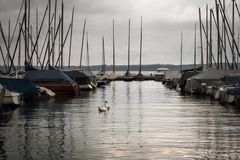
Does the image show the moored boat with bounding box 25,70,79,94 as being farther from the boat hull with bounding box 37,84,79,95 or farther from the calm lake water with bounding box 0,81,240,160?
the calm lake water with bounding box 0,81,240,160

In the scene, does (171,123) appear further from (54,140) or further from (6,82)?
(6,82)

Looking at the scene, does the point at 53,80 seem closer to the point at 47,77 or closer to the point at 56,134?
the point at 47,77

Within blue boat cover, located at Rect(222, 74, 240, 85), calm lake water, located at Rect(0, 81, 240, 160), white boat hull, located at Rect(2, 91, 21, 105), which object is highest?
blue boat cover, located at Rect(222, 74, 240, 85)

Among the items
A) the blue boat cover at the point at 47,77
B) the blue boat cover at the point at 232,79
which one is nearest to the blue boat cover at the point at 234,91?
the blue boat cover at the point at 232,79

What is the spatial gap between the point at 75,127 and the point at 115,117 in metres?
7.25

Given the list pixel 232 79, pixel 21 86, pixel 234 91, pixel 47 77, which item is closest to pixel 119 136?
pixel 234 91

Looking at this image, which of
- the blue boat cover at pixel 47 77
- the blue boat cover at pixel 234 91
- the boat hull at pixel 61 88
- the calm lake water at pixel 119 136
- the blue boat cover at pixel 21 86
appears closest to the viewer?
the calm lake water at pixel 119 136

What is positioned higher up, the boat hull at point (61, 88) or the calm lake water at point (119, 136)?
the boat hull at point (61, 88)

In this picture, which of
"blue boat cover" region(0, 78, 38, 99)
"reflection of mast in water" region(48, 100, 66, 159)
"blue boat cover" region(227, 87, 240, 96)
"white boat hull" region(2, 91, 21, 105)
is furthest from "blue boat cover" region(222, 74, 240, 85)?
"reflection of mast in water" region(48, 100, 66, 159)

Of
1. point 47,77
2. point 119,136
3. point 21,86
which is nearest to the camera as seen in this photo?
point 119,136

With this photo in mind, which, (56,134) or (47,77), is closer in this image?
(56,134)

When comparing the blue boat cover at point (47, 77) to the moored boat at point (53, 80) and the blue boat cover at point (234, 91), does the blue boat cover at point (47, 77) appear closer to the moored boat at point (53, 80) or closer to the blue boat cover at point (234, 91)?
the moored boat at point (53, 80)

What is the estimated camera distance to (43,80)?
67.8 meters

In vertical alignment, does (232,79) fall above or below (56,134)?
above
